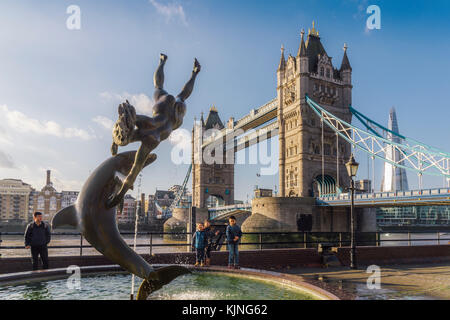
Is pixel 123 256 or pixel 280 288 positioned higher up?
pixel 123 256

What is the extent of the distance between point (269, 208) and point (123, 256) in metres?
36.1

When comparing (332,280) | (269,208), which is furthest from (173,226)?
(332,280)

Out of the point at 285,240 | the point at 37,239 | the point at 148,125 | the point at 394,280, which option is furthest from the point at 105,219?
the point at 285,240

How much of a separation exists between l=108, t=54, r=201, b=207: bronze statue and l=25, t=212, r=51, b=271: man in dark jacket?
410cm

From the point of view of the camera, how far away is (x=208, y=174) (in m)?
85.4

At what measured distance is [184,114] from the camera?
205 inches

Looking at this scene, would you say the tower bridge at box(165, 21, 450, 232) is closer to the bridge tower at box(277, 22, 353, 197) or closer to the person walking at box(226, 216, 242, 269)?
the bridge tower at box(277, 22, 353, 197)

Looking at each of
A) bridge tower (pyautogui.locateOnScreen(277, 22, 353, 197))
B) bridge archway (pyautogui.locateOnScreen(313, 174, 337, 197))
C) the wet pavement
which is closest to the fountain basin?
the wet pavement

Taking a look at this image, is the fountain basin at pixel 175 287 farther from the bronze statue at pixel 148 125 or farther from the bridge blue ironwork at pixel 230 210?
the bridge blue ironwork at pixel 230 210

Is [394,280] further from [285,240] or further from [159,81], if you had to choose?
[285,240]

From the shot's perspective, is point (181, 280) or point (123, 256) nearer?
point (123, 256)
